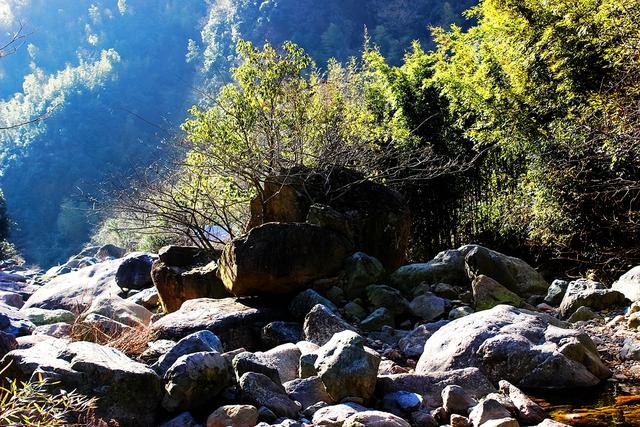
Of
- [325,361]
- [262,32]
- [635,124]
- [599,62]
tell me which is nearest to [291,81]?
[599,62]

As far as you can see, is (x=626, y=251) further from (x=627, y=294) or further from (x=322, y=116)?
(x=322, y=116)

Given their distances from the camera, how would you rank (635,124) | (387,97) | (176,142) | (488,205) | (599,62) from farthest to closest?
(387,97), (176,142), (488,205), (599,62), (635,124)

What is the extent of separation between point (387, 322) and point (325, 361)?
2.30 meters

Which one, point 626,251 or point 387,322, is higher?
point 626,251

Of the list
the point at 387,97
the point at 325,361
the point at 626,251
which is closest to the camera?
the point at 325,361

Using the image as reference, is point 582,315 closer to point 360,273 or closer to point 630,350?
point 630,350

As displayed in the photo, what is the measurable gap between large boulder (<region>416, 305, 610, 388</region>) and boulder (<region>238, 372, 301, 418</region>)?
130 cm

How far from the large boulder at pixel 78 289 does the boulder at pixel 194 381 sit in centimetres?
614

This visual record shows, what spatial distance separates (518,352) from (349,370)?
131 centimetres

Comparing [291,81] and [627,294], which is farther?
[291,81]

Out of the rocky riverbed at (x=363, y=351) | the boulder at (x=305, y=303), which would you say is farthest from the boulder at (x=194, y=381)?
the boulder at (x=305, y=303)

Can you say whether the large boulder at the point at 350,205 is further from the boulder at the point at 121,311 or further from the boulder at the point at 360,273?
the boulder at the point at 121,311

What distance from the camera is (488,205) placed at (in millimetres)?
9609

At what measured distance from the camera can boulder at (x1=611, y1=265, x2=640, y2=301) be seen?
6.08 metres
